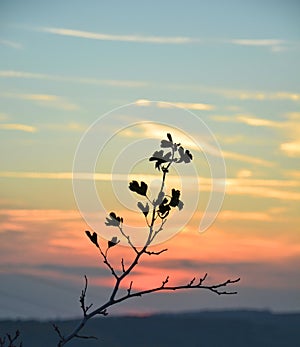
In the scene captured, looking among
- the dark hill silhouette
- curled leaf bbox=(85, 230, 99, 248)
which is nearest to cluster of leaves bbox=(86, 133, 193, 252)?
curled leaf bbox=(85, 230, 99, 248)

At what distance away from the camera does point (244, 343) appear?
92125 millimetres

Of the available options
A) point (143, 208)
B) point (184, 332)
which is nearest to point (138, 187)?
point (143, 208)

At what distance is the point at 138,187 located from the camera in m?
11.3

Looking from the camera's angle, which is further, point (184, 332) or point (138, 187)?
point (184, 332)

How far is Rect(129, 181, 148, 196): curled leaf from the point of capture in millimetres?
11297

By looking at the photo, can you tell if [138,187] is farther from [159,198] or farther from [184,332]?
[184,332]

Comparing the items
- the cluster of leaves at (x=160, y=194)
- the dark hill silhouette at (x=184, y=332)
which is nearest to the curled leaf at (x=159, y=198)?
the cluster of leaves at (x=160, y=194)

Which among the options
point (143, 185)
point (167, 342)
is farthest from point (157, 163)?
point (167, 342)

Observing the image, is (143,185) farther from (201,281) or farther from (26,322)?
(26,322)

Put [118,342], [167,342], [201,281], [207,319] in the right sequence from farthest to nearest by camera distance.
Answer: [207,319], [167,342], [118,342], [201,281]

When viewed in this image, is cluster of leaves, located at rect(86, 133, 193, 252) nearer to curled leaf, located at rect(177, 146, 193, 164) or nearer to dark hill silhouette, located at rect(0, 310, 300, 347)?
curled leaf, located at rect(177, 146, 193, 164)

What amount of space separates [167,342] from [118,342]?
666cm

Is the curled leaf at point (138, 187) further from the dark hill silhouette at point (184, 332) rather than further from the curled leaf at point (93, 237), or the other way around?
the dark hill silhouette at point (184, 332)

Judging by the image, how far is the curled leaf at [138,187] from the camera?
11.3 meters
